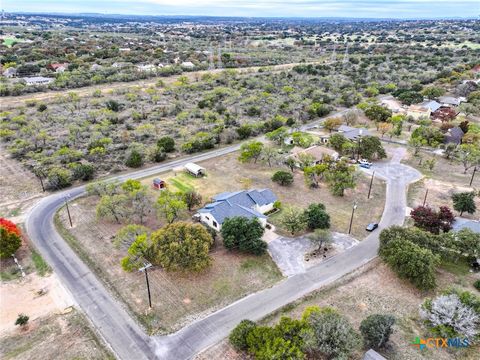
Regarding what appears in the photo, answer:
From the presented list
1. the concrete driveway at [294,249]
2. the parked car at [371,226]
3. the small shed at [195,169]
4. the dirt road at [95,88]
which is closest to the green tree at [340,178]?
the parked car at [371,226]

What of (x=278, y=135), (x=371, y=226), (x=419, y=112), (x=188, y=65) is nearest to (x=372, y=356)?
(x=371, y=226)

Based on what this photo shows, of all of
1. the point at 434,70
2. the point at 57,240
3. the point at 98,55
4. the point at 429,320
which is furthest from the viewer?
the point at 98,55

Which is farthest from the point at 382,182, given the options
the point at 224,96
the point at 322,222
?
the point at 224,96

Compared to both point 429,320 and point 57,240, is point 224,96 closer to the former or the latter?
point 57,240

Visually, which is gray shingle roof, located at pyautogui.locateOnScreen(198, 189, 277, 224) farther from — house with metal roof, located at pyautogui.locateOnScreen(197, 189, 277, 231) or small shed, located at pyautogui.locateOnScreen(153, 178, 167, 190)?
small shed, located at pyautogui.locateOnScreen(153, 178, 167, 190)

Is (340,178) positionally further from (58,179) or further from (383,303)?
(58,179)

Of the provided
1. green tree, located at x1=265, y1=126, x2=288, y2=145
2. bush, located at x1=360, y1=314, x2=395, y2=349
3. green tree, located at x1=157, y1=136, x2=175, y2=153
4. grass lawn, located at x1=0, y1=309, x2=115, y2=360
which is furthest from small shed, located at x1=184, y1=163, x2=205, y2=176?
bush, located at x1=360, y1=314, x2=395, y2=349

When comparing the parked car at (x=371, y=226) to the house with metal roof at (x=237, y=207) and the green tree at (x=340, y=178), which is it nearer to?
the green tree at (x=340, y=178)
